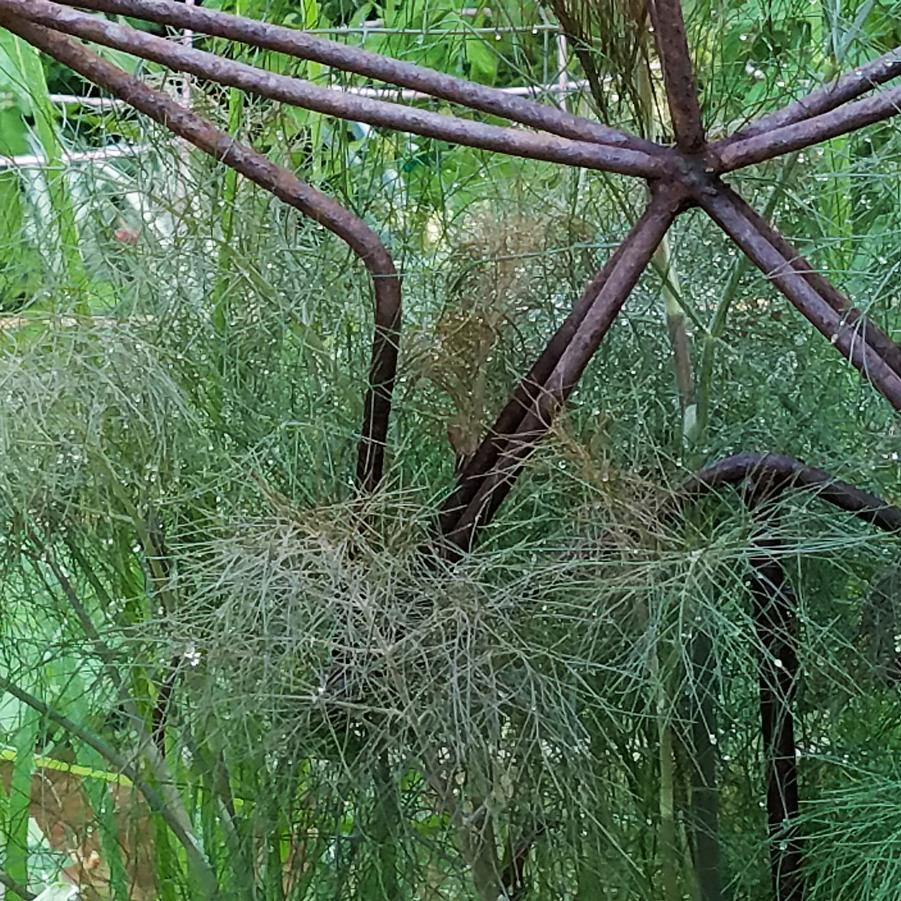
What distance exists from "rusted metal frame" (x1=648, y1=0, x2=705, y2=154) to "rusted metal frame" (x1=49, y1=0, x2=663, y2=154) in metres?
0.01

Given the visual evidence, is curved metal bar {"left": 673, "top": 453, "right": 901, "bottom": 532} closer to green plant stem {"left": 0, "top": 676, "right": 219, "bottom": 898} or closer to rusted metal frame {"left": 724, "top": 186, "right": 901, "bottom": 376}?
rusted metal frame {"left": 724, "top": 186, "right": 901, "bottom": 376}

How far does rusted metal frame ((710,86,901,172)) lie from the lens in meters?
0.34

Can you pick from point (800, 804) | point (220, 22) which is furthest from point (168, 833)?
point (220, 22)

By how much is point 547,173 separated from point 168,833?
1.40ft

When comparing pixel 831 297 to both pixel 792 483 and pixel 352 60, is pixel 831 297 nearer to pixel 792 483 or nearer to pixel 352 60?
pixel 792 483

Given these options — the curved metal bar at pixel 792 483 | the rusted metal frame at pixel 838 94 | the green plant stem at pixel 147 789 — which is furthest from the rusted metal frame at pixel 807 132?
the green plant stem at pixel 147 789

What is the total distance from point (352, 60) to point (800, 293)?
159mm

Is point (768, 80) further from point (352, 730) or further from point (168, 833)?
point (168, 833)

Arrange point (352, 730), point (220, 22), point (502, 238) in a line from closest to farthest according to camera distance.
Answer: point (220, 22), point (352, 730), point (502, 238)

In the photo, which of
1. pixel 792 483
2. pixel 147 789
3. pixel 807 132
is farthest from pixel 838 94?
pixel 147 789

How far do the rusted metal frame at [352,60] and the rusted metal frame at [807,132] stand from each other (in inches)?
0.9

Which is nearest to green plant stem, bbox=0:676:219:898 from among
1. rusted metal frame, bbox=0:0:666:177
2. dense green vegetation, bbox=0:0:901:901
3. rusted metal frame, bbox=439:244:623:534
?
dense green vegetation, bbox=0:0:901:901

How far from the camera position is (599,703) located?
44 centimetres

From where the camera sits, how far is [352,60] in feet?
1.11
